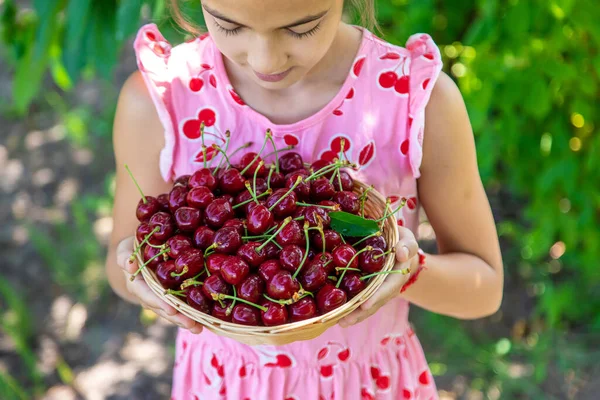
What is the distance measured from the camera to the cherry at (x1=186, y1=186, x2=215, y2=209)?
1.05 meters

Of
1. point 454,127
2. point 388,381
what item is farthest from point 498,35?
point 388,381

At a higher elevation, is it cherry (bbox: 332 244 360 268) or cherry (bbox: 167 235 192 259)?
cherry (bbox: 167 235 192 259)

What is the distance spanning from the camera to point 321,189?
1.07 metres

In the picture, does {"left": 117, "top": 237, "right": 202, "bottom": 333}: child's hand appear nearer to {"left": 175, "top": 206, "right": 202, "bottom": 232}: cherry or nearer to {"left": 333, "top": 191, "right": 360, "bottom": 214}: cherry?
{"left": 175, "top": 206, "right": 202, "bottom": 232}: cherry

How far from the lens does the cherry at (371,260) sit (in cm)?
99

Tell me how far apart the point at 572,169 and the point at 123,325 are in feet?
5.62

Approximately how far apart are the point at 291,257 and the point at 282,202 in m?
0.10

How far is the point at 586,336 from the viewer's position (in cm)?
241

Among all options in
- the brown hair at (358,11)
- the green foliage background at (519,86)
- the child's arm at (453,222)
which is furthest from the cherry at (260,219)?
the green foliage background at (519,86)

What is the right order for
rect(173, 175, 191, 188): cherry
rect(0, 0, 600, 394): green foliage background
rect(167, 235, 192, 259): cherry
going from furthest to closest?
rect(0, 0, 600, 394): green foliage background → rect(173, 175, 191, 188): cherry → rect(167, 235, 192, 259): cherry

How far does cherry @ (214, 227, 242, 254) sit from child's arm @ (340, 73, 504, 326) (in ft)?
0.80

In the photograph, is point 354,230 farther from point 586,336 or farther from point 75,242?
point 75,242

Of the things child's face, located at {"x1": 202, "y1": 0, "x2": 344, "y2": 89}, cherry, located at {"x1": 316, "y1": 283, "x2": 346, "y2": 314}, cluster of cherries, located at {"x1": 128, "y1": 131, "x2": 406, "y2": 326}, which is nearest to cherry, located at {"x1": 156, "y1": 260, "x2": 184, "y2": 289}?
cluster of cherries, located at {"x1": 128, "y1": 131, "x2": 406, "y2": 326}

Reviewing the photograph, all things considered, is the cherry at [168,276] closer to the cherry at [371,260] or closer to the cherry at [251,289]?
the cherry at [251,289]
